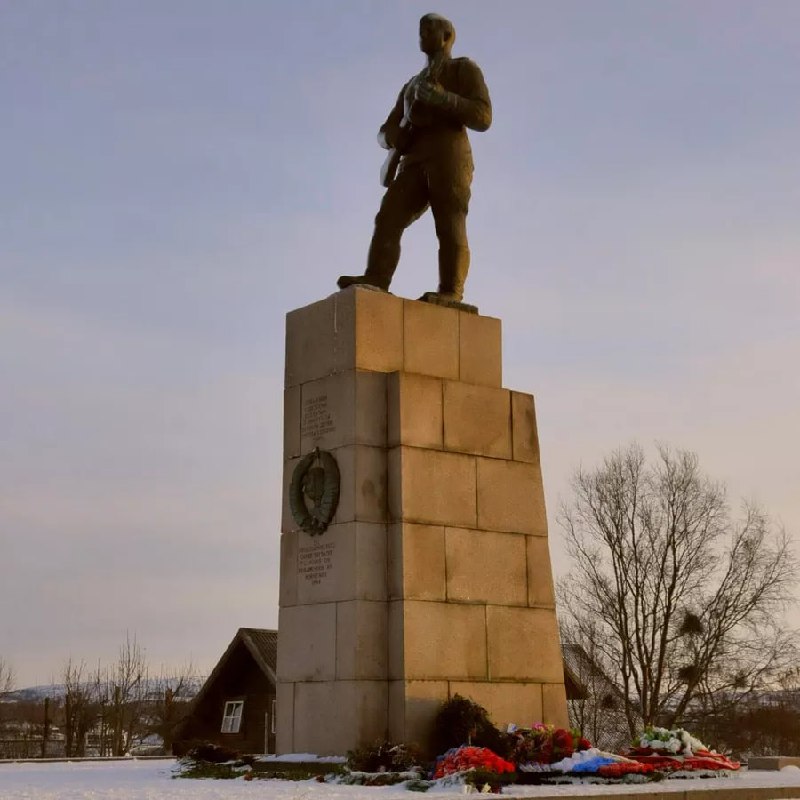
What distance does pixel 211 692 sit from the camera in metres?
35.1

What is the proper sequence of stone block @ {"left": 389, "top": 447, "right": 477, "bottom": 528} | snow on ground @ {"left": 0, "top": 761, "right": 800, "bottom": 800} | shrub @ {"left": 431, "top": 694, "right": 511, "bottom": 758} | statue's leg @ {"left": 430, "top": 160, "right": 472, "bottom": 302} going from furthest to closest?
1. statue's leg @ {"left": 430, "top": 160, "right": 472, "bottom": 302}
2. stone block @ {"left": 389, "top": 447, "right": 477, "bottom": 528}
3. shrub @ {"left": 431, "top": 694, "right": 511, "bottom": 758}
4. snow on ground @ {"left": 0, "top": 761, "right": 800, "bottom": 800}

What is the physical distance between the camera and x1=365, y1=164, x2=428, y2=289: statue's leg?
45.9ft

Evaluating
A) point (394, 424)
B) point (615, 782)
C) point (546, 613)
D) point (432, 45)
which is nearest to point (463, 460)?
point (394, 424)

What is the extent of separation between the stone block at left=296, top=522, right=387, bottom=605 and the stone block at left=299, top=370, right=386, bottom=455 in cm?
91

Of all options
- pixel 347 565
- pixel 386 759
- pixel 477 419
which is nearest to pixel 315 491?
pixel 347 565

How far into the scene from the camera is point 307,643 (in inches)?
491

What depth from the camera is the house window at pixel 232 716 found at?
34.6m

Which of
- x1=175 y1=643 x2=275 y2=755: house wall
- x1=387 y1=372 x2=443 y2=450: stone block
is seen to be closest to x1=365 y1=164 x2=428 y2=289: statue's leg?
x1=387 y1=372 x2=443 y2=450: stone block

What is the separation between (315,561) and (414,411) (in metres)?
1.85

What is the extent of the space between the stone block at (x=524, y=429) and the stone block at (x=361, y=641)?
2523 mm

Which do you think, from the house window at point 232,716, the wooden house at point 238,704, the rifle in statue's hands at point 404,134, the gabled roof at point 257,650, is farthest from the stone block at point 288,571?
the house window at point 232,716

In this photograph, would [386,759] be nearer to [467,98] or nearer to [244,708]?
[467,98]

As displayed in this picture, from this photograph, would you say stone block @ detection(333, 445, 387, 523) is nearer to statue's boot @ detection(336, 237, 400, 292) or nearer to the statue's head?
statue's boot @ detection(336, 237, 400, 292)

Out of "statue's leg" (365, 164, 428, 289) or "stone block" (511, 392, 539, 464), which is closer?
"stone block" (511, 392, 539, 464)
